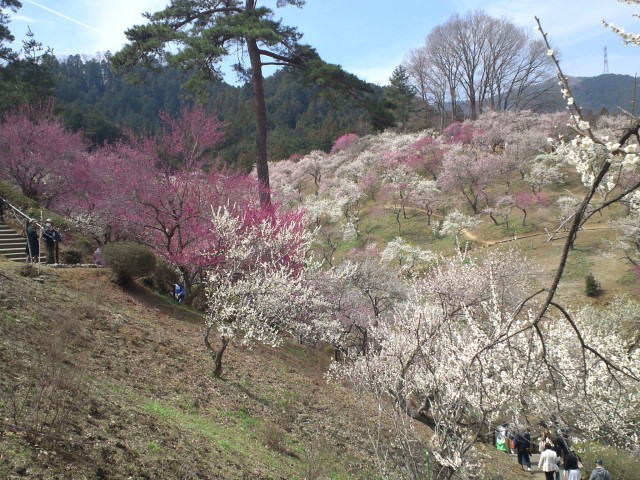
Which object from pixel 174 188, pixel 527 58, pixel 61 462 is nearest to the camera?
pixel 61 462

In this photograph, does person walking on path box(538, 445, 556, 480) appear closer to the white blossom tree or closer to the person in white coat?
the person in white coat

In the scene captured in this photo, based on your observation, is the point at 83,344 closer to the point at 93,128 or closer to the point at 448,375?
the point at 448,375

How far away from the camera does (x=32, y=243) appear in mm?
12773

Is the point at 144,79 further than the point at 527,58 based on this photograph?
No

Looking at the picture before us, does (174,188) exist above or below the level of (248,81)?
below

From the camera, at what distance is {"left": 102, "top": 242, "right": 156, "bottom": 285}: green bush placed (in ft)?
41.2

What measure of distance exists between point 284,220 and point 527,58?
40.5 meters

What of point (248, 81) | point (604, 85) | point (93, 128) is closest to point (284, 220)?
point (248, 81)

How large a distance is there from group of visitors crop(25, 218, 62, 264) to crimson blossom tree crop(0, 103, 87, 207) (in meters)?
9.22

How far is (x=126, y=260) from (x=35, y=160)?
1192 cm

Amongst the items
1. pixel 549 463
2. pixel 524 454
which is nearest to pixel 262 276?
pixel 549 463

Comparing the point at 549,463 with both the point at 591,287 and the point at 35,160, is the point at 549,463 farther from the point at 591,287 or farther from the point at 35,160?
the point at 35,160

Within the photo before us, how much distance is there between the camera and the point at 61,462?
160 inches

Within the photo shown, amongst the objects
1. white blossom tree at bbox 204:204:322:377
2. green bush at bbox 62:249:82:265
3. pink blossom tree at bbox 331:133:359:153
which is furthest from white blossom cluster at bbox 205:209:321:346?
pink blossom tree at bbox 331:133:359:153
